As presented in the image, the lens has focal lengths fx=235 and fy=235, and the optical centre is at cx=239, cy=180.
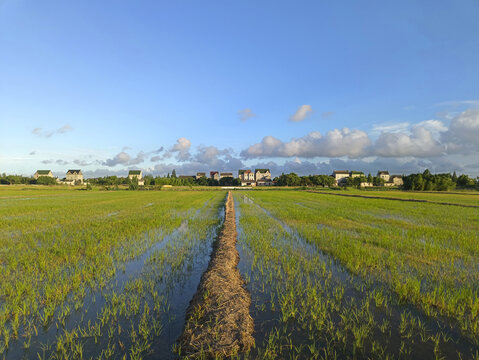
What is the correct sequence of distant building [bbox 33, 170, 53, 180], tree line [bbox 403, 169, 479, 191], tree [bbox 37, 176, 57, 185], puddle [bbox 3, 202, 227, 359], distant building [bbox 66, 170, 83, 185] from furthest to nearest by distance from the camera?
1. distant building [bbox 66, 170, 83, 185]
2. distant building [bbox 33, 170, 53, 180]
3. tree [bbox 37, 176, 57, 185]
4. tree line [bbox 403, 169, 479, 191]
5. puddle [bbox 3, 202, 227, 359]

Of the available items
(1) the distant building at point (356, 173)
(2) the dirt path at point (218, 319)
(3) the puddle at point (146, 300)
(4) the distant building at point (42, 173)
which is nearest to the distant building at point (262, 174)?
(1) the distant building at point (356, 173)

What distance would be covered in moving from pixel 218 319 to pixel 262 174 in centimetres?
14108

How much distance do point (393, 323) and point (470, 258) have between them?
658 centimetres

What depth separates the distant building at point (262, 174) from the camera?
143 meters

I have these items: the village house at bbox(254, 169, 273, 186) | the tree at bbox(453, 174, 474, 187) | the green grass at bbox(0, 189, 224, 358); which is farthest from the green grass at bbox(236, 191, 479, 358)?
the village house at bbox(254, 169, 273, 186)

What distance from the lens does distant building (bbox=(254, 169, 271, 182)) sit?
143 metres

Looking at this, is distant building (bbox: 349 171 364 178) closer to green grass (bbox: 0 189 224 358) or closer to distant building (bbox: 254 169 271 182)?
distant building (bbox: 254 169 271 182)

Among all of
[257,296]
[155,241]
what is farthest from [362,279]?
[155,241]

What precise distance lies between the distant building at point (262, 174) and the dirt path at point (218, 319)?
137306mm

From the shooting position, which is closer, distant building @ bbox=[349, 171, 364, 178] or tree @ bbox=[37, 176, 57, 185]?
tree @ bbox=[37, 176, 57, 185]

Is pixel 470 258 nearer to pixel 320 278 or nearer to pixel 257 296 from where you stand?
pixel 320 278

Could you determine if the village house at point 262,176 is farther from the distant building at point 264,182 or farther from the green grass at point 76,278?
the green grass at point 76,278

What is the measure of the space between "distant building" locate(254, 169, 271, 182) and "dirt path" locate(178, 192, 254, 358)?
137306 mm

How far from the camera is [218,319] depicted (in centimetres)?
→ 430
